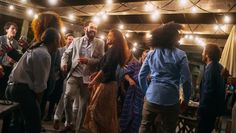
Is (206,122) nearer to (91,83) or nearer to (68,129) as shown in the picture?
(91,83)

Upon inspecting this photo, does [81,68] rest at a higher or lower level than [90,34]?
lower

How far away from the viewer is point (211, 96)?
4.55 meters

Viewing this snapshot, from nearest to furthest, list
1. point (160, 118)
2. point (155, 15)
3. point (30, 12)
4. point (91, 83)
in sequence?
point (160, 118) < point (91, 83) < point (155, 15) < point (30, 12)

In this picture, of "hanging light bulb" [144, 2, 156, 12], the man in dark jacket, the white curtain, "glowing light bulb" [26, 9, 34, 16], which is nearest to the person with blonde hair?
the man in dark jacket

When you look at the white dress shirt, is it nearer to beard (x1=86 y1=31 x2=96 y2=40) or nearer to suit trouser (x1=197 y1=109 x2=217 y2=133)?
beard (x1=86 y1=31 x2=96 y2=40)

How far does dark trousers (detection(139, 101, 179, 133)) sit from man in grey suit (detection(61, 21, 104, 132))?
4.86 feet

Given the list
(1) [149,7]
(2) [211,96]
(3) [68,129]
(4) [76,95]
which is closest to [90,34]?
(4) [76,95]

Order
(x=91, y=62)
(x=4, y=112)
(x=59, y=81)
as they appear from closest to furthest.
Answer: (x=4, y=112), (x=91, y=62), (x=59, y=81)

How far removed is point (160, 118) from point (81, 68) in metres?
1.95

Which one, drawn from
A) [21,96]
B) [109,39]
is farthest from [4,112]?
[109,39]

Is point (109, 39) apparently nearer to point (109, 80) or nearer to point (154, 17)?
point (109, 80)

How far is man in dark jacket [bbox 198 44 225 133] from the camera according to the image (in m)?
4.56

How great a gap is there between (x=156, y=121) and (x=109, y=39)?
5.67ft

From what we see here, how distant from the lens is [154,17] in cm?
943
